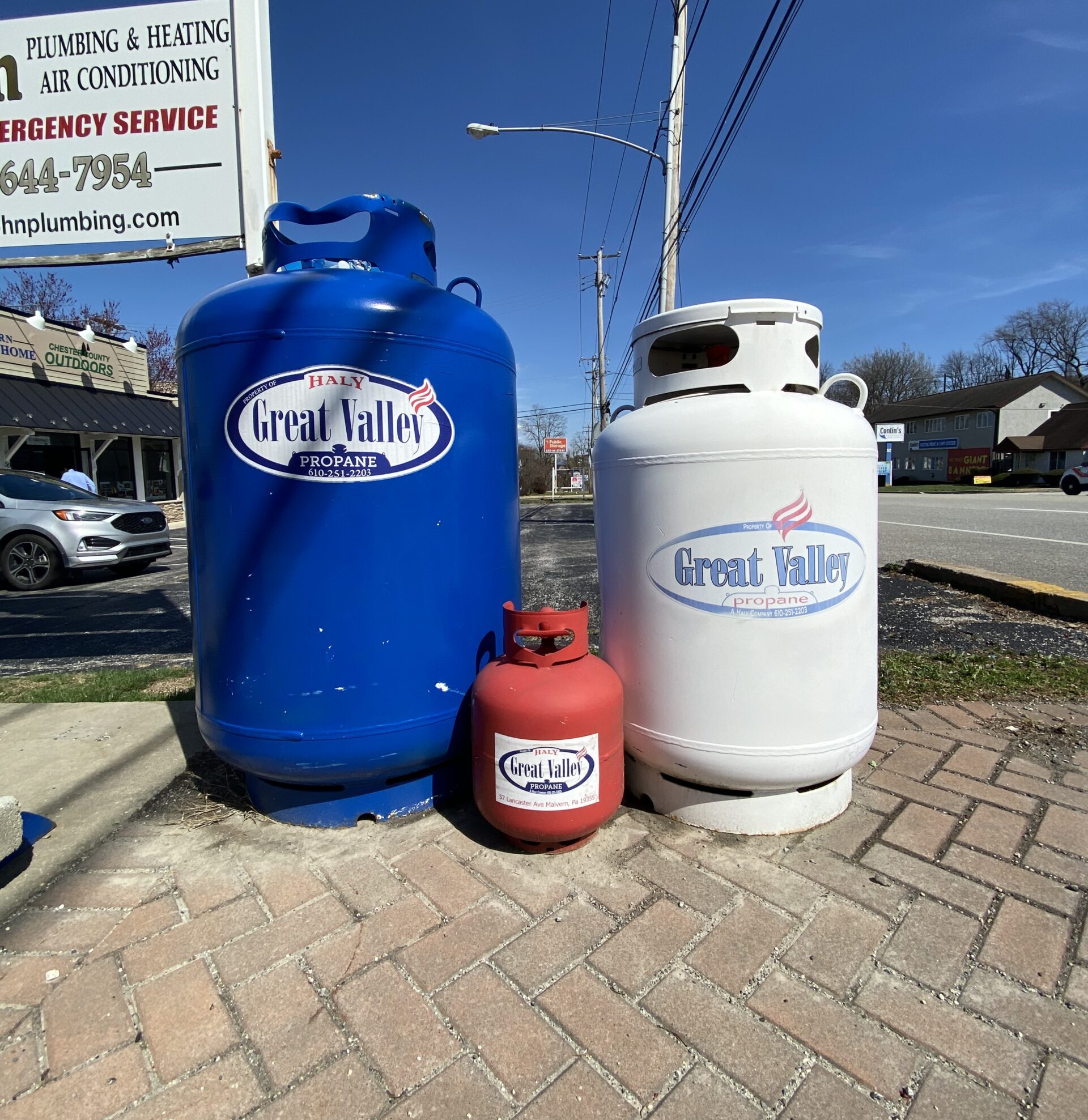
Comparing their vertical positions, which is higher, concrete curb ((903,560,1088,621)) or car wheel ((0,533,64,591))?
car wheel ((0,533,64,591))

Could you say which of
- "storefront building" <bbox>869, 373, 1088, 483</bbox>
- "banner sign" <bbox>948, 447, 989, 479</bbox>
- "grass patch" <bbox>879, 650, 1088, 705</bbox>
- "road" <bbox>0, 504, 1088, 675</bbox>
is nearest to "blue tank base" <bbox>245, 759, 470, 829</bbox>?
"road" <bbox>0, 504, 1088, 675</bbox>

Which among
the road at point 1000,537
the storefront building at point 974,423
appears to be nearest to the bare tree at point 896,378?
the storefront building at point 974,423

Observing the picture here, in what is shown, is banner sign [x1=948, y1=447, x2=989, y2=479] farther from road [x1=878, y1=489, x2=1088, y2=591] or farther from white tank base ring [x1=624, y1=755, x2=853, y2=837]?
white tank base ring [x1=624, y1=755, x2=853, y2=837]

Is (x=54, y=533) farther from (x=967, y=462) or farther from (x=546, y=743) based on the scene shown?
(x=967, y=462)

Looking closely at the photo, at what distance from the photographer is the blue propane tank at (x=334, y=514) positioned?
2057 mm

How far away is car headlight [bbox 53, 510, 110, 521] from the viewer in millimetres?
8500

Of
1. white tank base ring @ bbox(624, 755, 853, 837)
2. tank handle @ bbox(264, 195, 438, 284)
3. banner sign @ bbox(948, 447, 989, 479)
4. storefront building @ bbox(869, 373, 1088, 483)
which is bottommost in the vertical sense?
white tank base ring @ bbox(624, 755, 853, 837)

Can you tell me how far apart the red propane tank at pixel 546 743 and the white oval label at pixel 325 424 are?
0.72m

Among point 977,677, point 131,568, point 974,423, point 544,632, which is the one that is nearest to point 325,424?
point 544,632

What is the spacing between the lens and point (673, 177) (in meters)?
10.8

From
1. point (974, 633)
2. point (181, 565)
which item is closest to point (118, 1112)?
point (974, 633)

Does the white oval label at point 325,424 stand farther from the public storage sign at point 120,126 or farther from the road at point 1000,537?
the road at point 1000,537

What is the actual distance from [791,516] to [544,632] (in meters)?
0.88

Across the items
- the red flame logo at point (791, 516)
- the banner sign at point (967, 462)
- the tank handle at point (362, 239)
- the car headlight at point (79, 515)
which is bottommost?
the red flame logo at point (791, 516)
